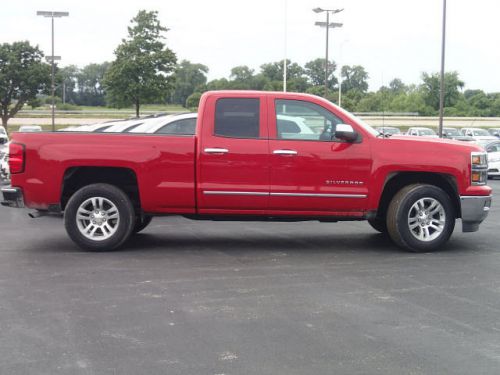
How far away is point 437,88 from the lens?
241ft

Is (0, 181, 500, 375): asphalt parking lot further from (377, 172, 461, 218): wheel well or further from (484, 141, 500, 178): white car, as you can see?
(484, 141, 500, 178): white car

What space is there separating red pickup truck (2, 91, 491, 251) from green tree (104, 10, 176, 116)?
109 feet

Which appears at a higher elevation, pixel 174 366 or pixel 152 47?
pixel 152 47

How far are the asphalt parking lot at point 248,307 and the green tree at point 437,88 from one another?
66.6 m

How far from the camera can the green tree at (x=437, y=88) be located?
73.4 metres

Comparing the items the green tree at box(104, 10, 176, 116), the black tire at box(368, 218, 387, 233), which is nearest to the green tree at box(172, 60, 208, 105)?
the green tree at box(104, 10, 176, 116)

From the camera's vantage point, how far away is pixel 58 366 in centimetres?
452

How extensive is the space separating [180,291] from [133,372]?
2174 millimetres

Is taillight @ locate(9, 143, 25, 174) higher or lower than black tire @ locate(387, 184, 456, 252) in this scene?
higher

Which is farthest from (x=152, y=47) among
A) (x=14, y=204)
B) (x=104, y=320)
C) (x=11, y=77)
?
(x=104, y=320)

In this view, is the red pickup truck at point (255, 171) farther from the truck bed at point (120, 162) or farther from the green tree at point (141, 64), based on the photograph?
the green tree at point (141, 64)

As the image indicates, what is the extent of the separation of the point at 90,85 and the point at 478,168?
113963 millimetres

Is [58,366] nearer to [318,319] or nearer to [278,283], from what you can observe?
[318,319]

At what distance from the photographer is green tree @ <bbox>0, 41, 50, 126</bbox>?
167 ft
